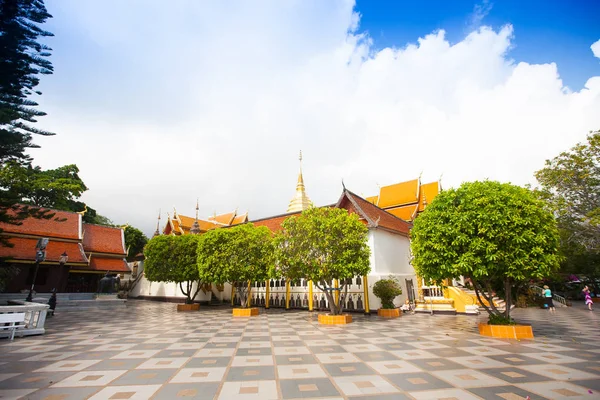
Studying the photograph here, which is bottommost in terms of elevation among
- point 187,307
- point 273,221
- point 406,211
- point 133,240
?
point 187,307

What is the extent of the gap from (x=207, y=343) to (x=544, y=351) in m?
9.08

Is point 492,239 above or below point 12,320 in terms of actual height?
above

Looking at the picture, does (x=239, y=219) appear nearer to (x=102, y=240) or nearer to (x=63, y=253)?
(x=102, y=240)

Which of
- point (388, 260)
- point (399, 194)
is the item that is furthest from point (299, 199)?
point (388, 260)

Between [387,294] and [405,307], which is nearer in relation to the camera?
[387,294]

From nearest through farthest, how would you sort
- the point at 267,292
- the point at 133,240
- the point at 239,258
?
the point at 239,258, the point at 267,292, the point at 133,240

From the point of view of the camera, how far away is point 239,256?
16.8 meters

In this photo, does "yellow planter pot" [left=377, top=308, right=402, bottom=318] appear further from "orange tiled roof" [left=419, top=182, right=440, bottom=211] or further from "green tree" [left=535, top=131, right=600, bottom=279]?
"orange tiled roof" [left=419, top=182, right=440, bottom=211]

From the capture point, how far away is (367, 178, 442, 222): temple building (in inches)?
1204

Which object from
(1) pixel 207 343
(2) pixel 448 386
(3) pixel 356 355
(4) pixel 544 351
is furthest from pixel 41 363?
(4) pixel 544 351

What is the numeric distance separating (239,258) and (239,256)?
0.11 metres

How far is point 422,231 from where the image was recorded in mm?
10859

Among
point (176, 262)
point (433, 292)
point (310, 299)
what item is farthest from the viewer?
point (176, 262)

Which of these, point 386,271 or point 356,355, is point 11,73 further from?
point 386,271
